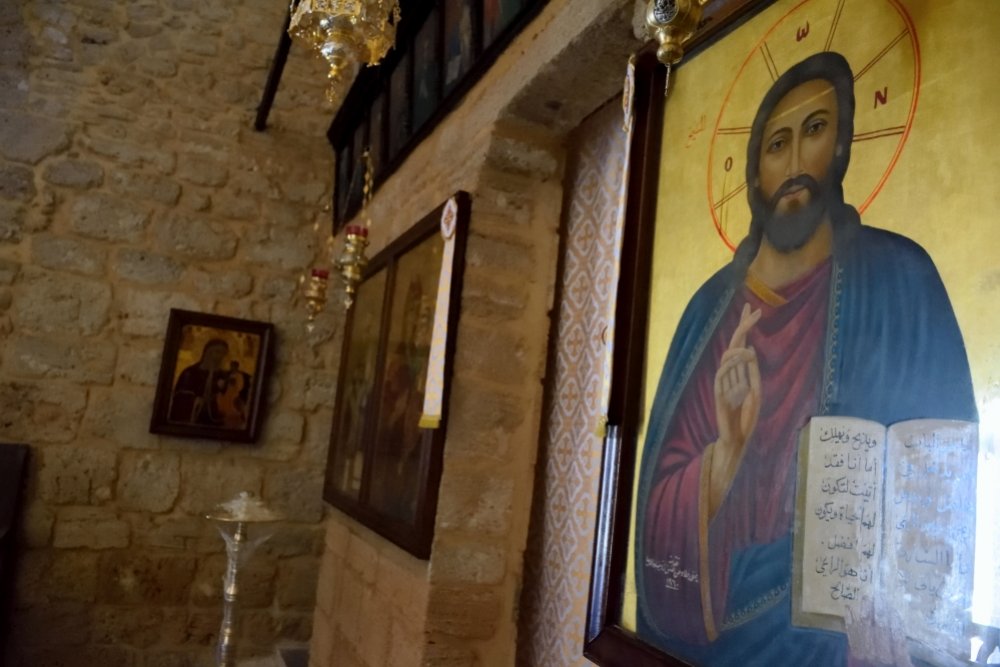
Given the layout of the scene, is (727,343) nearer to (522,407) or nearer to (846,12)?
(846,12)

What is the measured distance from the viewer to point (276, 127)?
437 centimetres

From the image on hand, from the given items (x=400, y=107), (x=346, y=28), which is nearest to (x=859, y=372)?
(x=346, y=28)

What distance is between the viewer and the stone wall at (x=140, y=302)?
3.72 metres

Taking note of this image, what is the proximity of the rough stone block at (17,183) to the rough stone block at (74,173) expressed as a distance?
76 mm

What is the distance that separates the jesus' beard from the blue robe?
4 cm

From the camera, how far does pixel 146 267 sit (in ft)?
13.0

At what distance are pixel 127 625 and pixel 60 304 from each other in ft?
5.36

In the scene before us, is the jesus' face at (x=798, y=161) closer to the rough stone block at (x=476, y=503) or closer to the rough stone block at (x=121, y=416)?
the rough stone block at (x=476, y=503)

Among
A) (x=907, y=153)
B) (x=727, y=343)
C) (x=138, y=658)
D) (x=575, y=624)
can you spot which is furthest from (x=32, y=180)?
(x=907, y=153)

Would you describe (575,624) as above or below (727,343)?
below

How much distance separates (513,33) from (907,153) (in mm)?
1504

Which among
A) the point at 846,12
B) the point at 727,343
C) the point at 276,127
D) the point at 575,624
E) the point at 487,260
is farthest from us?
the point at 276,127

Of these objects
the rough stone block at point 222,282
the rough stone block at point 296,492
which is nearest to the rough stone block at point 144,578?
the rough stone block at point 296,492

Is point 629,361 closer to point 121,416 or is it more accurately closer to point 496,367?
point 496,367
